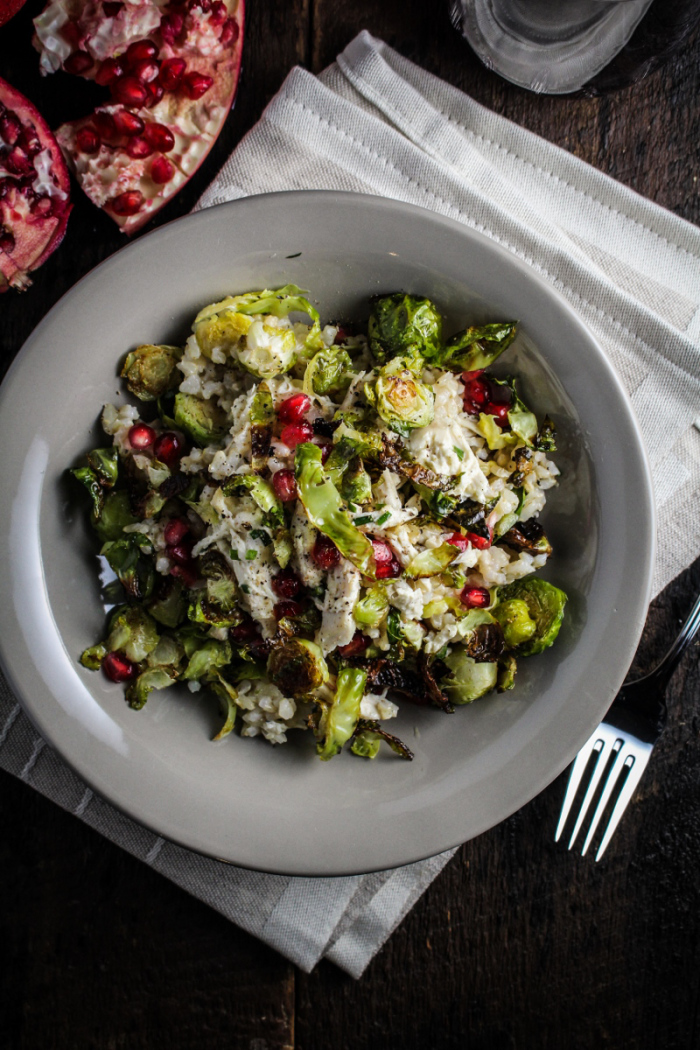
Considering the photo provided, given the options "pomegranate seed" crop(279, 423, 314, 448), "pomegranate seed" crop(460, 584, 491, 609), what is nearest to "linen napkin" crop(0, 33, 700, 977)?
"pomegranate seed" crop(460, 584, 491, 609)

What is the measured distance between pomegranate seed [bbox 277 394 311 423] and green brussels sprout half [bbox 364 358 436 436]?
19 cm

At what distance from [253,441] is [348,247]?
695 millimetres

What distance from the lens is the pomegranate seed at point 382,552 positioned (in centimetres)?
213

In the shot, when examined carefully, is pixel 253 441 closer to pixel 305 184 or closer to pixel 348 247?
pixel 348 247

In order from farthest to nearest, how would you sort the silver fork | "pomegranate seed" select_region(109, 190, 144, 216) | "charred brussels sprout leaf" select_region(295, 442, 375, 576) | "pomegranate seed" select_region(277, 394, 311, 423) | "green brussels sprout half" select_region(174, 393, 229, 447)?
the silver fork → "pomegranate seed" select_region(109, 190, 144, 216) → "green brussels sprout half" select_region(174, 393, 229, 447) → "pomegranate seed" select_region(277, 394, 311, 423) → "charred brussels sprout leaf" select_region(295, 442, 375, 576)

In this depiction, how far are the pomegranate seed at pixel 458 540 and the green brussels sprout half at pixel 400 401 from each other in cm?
34

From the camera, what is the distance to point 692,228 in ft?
8.84

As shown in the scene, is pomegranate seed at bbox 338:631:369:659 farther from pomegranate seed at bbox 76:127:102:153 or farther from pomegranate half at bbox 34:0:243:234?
pomegranate seed at bbox 76:127:102:153

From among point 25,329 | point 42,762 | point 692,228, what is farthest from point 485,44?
point 42,762

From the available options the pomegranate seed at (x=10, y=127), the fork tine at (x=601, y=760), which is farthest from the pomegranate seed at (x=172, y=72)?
the fork tine at (x=601, y=760)

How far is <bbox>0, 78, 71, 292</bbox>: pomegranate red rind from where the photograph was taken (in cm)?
258

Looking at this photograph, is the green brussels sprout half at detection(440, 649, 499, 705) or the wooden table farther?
the wooden table

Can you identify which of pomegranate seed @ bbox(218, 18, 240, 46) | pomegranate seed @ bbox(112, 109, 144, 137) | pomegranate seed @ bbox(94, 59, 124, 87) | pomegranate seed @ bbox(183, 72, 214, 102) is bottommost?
pomegranate seed @ bbox(112, 109, 144, 137)

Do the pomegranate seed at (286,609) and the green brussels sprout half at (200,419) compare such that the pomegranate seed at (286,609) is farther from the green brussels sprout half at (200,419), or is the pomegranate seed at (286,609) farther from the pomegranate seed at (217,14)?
the pomegranate seed at (217,14)
